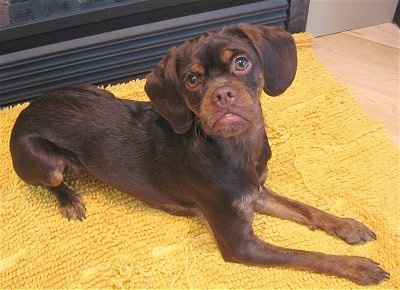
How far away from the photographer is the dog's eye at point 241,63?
1.97 meters

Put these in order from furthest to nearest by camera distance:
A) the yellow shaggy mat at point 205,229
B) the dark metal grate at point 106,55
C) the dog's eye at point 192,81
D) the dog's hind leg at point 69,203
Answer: the dark metal grate at point 106,55, the dog's hind leg at point 69,203, the yellow shaggy mat at point 205,229, the dog's eye at point 192,81

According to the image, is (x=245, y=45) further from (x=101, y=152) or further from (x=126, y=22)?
(x=126, y=22)

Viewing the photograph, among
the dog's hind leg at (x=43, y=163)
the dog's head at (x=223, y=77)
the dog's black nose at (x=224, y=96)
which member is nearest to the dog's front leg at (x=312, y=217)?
the dog's head at (x=223, y=77)

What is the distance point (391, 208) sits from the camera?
Result: 2639 millimetres

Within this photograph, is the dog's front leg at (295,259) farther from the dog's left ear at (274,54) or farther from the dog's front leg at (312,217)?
the dog's left ear at (274,54)

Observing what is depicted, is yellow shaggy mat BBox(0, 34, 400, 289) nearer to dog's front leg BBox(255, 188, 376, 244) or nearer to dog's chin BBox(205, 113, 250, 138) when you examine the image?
dog's front leg BBox(255, 188, 376, 244)

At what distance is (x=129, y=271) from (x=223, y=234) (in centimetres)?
54

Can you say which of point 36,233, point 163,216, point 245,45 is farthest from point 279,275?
point 36,233

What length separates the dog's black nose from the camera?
1.89m

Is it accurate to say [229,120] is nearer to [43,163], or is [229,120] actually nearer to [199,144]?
[199,144]

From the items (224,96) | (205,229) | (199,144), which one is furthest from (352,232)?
(224,96)

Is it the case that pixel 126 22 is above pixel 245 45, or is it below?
below

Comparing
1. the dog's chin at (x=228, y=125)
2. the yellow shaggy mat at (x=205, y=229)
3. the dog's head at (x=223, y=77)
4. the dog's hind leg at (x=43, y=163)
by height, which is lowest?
the yellow shaggy mat at (x=205, y=229)

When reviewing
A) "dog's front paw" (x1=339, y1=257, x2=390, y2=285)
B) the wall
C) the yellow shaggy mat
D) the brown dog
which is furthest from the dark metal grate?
"dog's front paw" (x1=339, y1=257, x2=390, y2=285)
